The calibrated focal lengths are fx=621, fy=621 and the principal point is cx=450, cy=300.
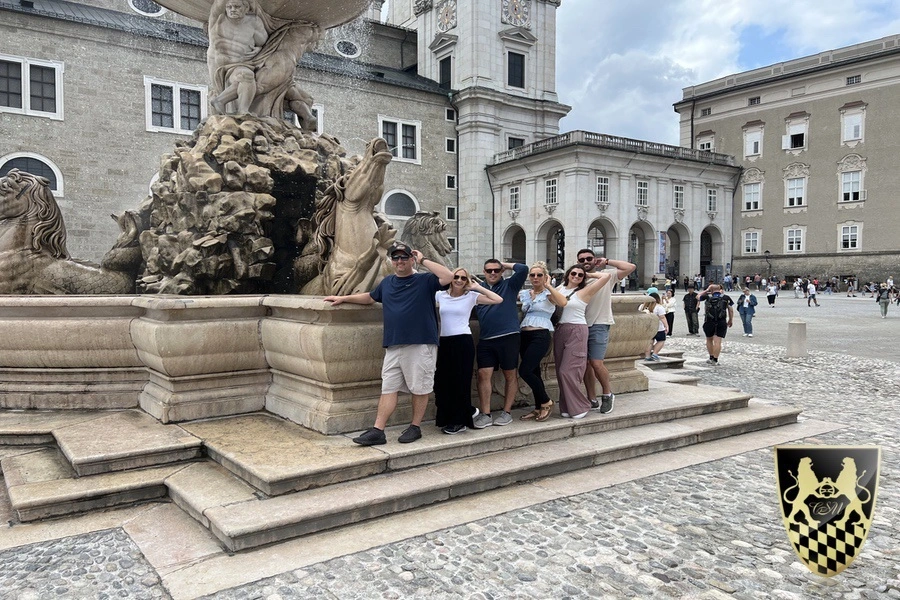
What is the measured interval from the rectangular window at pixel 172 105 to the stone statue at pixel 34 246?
26731 mm

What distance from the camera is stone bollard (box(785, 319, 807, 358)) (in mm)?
12367

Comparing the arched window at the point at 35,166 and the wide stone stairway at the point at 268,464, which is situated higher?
the arched window at the point at 35,166

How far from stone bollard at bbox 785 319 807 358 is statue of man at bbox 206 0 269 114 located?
1089 centimetres

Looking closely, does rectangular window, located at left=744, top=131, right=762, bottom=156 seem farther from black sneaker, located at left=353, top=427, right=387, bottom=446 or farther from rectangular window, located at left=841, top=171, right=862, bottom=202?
black sneaker, located at left=353, top=427, right=387, bottom=446

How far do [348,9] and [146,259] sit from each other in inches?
161

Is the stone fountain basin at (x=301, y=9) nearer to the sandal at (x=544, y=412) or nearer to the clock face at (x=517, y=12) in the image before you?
the sandal at (x=544, y=412)

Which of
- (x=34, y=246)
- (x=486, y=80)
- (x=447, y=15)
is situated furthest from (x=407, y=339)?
(x=447, y=15)

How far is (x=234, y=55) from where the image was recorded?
768 centimetres

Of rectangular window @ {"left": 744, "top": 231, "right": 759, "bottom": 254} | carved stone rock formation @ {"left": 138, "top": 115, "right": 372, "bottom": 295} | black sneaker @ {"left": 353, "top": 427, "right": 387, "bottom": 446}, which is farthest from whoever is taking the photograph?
rectangular window @ {"left": 744, "top": 231, "right": 759, "bottom": 254}

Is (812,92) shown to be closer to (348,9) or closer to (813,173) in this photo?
(813,173)

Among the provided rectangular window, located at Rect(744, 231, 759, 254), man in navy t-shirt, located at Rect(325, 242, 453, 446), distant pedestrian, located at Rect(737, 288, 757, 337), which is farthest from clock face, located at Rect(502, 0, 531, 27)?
man in navy t-shirt, located at Rect(325, 242, 453, 446)

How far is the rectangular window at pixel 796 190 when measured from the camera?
4709cm

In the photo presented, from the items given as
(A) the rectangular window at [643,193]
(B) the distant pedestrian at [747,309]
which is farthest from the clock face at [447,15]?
(B) the distant pedestrian at [747,309]

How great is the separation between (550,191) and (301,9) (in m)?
34.1
